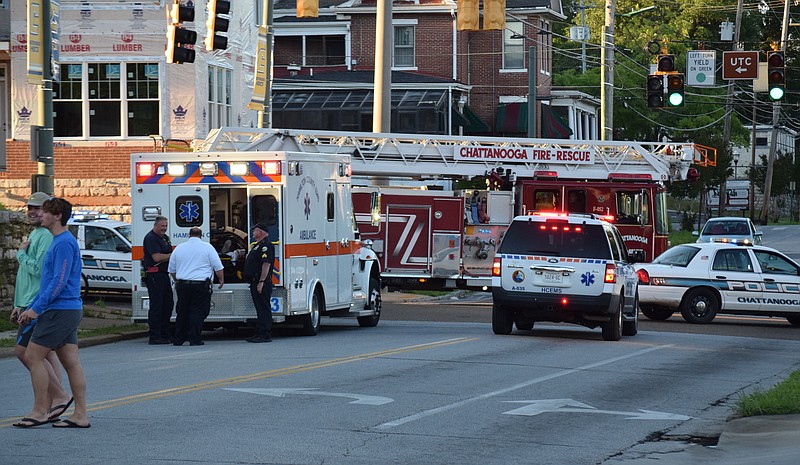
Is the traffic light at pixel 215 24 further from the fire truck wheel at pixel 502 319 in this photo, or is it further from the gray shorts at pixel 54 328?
the gray shorts at pixel 54 328

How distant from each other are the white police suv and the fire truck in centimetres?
849

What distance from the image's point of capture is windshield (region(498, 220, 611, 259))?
786 inches

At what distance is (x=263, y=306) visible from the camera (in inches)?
760

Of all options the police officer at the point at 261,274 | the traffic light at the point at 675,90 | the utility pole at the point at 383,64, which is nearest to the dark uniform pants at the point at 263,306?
the police officer at the point at 261,274

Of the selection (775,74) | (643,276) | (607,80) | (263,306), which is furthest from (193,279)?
(607,80)

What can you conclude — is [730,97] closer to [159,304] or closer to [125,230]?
[125,230]

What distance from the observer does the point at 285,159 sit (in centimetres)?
1966

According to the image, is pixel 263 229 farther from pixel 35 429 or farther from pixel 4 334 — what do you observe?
pixel 35 429

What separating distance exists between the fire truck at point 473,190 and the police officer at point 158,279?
9.77m

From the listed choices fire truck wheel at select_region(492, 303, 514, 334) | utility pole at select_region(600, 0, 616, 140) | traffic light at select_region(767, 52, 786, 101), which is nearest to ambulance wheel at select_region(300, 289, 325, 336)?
fire truck wheel at select_region(492, 303, 514, 334)

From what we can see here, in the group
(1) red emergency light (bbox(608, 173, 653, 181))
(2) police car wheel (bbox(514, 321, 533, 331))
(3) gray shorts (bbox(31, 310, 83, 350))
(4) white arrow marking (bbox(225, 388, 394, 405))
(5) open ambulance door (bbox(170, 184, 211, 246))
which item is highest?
(1) red emergency light (bbox(608, 173, 653, 181))

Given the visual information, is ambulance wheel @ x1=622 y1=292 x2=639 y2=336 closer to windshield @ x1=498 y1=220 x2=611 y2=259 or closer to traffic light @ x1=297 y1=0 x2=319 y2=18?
windshield @ x1=498 y1=220 x2=611 y2=259

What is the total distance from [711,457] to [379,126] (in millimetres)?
22485

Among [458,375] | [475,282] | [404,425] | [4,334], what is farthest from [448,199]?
[404,425]
